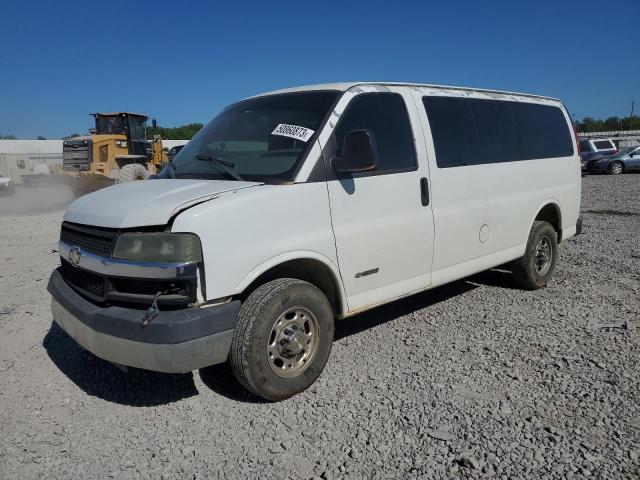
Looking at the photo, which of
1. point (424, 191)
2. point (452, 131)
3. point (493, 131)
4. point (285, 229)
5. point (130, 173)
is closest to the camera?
point (285, 229)

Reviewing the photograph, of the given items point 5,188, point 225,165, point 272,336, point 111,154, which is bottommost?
point 272,336

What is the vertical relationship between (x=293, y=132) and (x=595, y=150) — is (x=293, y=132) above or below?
above

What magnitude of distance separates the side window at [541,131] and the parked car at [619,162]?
21.5 metres

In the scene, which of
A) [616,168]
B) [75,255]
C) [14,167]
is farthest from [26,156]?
[616,168]

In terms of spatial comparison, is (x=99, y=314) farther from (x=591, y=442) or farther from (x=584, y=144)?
(x=584, y=144)

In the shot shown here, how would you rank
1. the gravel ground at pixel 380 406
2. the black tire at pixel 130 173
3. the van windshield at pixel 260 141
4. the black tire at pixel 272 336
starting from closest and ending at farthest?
the gravel ground at pixel 380 406, the black tire at pixel 272 336, the van windshield at pixel 260 141, the black tire at pixel 130 173

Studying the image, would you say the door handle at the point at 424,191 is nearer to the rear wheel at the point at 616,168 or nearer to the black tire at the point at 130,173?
the black tire at the point at 130,173

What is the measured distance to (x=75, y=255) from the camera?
11.0 feet

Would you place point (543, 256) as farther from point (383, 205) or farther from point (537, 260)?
point (383, 205)

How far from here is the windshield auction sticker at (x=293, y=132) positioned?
3.50m

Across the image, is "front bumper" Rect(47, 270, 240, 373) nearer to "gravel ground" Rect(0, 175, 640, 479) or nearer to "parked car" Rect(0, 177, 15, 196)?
"gravel ground" Rect(0, 175, 640, 479)

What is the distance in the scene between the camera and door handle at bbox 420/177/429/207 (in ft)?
13.2

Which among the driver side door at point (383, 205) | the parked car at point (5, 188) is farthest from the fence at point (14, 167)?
the driver side door at point (383, 205)

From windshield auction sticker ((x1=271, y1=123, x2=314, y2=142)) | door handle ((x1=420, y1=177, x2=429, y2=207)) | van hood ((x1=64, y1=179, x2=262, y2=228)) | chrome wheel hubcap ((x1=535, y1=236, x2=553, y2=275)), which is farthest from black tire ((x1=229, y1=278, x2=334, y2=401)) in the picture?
chrome wheel hubcap ((x1=535, y1=236, x2=553, y2=275))
